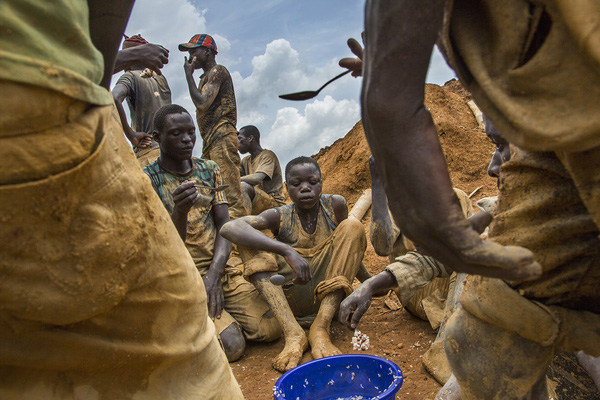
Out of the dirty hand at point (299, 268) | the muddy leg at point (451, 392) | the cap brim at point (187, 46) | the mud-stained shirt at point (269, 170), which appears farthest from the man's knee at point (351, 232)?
the mud-stained shirt at point (269, 170)

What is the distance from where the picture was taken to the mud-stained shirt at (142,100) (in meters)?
4.63

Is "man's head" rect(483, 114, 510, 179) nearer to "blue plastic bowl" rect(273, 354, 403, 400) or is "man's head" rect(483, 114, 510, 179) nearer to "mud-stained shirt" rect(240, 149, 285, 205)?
"blue plastic bowl" rect(273, 354, 403, 400)

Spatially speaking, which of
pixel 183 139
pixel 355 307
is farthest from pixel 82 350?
pixel 183 139

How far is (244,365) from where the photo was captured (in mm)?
3215

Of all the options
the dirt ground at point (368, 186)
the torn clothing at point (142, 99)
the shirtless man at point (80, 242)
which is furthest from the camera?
the torn clothing at point (142, 99)

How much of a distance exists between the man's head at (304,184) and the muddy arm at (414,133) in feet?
8.96

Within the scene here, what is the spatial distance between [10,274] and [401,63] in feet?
2.57

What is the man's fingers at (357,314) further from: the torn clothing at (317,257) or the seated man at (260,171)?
the seated man at (260,171)

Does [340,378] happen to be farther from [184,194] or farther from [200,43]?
[200,43]

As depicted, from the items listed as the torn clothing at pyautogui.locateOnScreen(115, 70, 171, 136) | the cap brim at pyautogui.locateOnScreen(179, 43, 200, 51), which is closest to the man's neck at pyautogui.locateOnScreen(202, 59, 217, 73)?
the cap brim at pyautogui.locateOnScreen(179, 43, 200, 51)

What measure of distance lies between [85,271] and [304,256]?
2752mm

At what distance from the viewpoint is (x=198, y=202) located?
11.8 feet

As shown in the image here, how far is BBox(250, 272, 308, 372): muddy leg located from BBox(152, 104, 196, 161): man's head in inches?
41.0

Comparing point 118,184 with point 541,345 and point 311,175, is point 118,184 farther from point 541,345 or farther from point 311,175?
point 311,175
